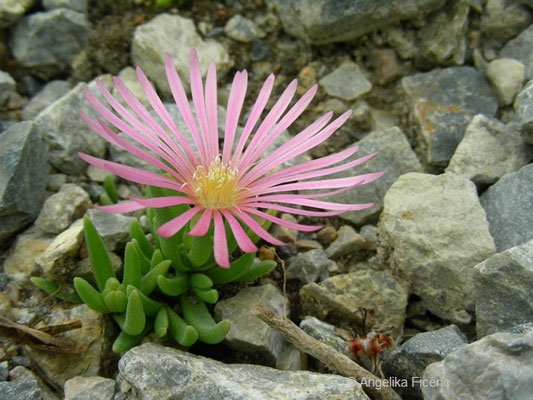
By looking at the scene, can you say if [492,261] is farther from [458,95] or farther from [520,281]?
[458,95]

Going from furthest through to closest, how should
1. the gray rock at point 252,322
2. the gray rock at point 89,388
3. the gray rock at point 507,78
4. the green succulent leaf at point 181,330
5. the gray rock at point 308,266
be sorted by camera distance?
the gray rock at point 507,78
the gray rock at point 308,266
the gray rock at point 252,322
the green succulent leaf at point 181,330
the gray rock at point 89,388

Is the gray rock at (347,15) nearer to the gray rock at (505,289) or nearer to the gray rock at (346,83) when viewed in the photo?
the gray rock at (346,83)

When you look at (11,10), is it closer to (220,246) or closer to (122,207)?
(122,207)

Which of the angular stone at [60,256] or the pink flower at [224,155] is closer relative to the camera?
the pink flower at [224,155]

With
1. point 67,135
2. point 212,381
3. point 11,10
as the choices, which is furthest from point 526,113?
point 11,10

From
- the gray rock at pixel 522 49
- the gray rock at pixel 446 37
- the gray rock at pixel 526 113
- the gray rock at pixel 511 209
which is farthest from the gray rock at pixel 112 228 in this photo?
the gray rock at pixel 522 49

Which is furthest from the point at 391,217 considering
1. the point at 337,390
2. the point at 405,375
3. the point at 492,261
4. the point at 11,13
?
the point at 11,13

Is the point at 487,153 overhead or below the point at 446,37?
below
